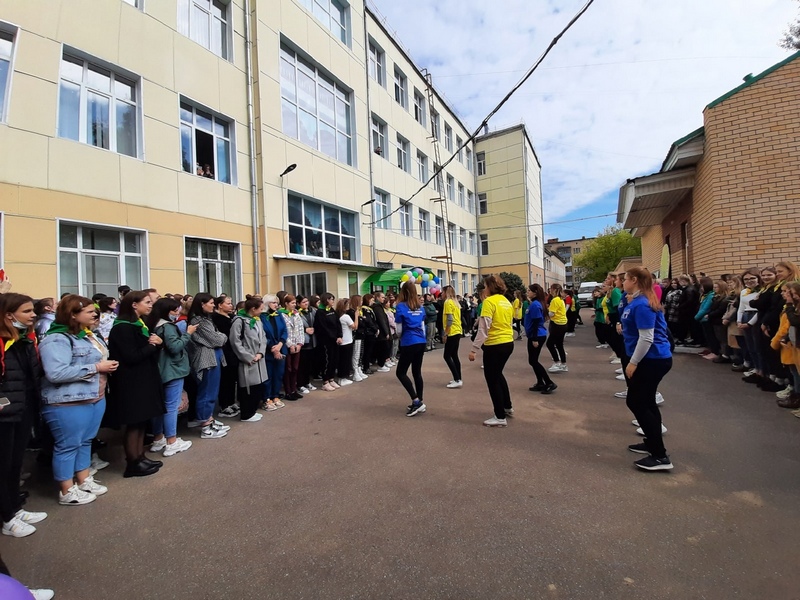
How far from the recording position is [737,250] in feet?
27.4

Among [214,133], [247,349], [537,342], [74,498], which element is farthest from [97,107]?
[537,342]

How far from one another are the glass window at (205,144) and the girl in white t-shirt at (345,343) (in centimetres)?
545

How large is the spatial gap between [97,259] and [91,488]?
19.5 feet

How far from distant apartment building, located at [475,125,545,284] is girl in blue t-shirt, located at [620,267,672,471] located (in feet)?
94.5

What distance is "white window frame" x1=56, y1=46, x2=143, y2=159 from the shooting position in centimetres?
750

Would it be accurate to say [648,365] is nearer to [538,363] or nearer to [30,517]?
[538,363]

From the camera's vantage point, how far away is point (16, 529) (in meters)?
2.90

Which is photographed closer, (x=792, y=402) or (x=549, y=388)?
(x=792, y=402)

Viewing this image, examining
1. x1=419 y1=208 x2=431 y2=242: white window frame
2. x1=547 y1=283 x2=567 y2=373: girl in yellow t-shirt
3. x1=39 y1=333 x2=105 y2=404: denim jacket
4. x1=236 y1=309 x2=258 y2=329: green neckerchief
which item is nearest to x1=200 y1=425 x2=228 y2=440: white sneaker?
x1=236 y1=309 x2=258 y2=329: green neckerchief

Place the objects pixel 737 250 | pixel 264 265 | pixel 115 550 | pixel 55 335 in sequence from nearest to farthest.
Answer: pixel 115 550, pixel 55 335, pixel 737 250, pixel 264 265

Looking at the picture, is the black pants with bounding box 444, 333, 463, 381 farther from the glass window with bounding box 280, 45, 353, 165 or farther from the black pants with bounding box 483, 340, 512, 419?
the glass window with bounding box 280, 45, 353, 165

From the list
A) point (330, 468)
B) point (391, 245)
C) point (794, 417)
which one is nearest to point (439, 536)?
point (330, 468)

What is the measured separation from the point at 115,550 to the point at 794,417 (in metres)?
6.94

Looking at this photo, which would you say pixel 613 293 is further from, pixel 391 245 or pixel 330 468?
pixel 391 245
